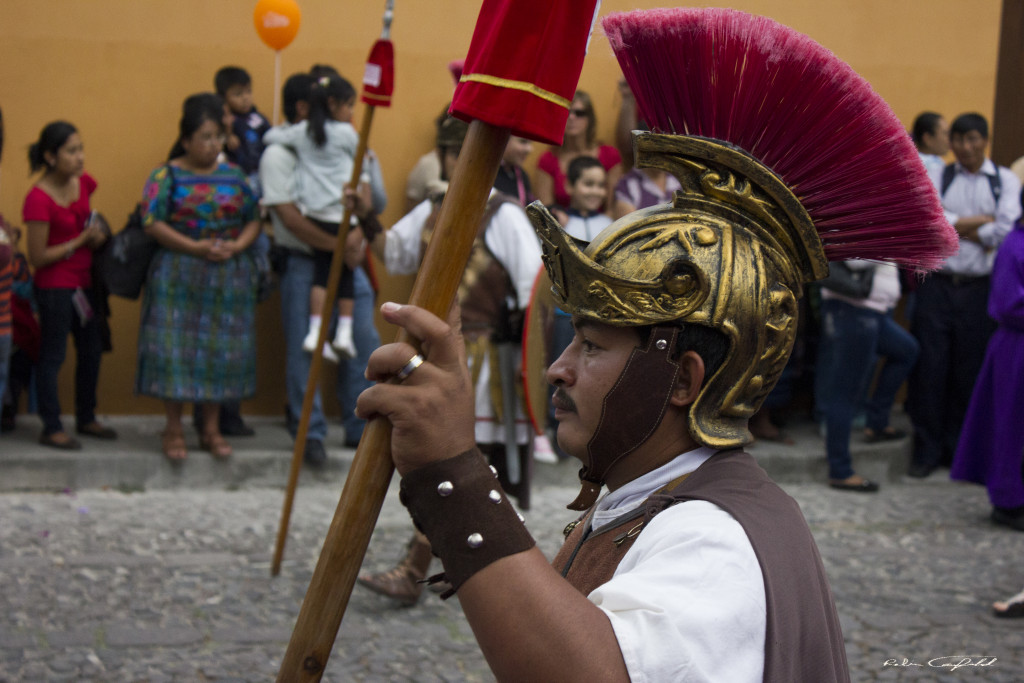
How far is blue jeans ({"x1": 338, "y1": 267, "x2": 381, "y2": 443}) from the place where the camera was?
7.39 m

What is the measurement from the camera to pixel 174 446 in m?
7.02

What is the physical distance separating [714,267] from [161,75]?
6.96m

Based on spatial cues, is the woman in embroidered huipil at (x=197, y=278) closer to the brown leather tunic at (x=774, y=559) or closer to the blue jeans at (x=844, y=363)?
the blue jeans at (x=844, y=363)

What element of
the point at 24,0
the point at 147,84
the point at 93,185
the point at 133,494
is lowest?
the point at 133,494

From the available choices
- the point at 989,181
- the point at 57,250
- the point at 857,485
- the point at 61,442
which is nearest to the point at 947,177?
the point at 989,181

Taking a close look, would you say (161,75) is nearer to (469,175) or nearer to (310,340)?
(310,340)

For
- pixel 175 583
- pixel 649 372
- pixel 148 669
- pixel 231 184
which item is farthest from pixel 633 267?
pixel 231 184

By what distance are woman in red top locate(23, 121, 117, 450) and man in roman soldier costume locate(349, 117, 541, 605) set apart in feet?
8.31

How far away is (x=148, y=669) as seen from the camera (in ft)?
14.0

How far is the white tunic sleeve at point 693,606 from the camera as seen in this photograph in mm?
1435

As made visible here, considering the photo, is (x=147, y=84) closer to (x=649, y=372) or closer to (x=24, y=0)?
(x=24, y=0)

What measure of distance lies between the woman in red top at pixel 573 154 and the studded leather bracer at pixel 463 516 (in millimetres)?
6504

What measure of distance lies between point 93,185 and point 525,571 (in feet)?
21.5

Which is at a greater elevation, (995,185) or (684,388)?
(995,185)
